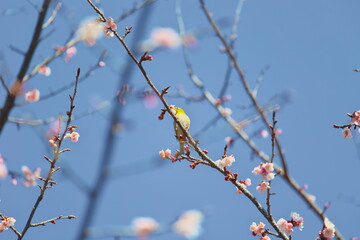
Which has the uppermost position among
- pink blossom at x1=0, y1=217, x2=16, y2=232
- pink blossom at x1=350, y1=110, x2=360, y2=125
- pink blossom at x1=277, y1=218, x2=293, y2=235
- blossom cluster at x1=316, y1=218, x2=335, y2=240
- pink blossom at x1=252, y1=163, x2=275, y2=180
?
pink blossom at x1=350, y1=110, x2=360, y2=125

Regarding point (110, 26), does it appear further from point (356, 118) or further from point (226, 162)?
point (356, 118)

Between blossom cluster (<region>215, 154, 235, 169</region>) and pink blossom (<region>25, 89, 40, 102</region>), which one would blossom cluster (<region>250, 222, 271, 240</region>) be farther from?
pink blossom (<region>25, 89, 40, 102</region>)

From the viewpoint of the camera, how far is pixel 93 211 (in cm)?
97

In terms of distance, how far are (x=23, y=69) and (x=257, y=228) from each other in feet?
8.77

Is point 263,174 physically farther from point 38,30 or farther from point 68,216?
point 38,30

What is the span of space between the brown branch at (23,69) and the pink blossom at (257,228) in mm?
2612

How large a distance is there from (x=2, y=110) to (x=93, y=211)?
135 cm

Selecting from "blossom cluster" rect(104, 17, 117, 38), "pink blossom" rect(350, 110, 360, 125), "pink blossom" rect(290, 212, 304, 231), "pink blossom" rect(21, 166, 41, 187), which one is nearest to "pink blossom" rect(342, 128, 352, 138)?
"pink blossom" rect(350, 110, 360, 125)

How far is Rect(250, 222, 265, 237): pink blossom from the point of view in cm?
372

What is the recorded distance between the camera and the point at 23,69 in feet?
7.07

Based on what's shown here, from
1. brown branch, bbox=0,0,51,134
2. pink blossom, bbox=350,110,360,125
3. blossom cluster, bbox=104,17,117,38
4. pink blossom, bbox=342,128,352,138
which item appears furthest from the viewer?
pink blossom, bbox=342,128,352,138

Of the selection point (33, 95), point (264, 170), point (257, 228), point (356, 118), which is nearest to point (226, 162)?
point (264, 170)

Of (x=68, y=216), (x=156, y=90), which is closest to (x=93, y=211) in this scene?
(x=156, y=90)

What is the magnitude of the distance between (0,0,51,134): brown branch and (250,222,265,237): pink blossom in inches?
103
